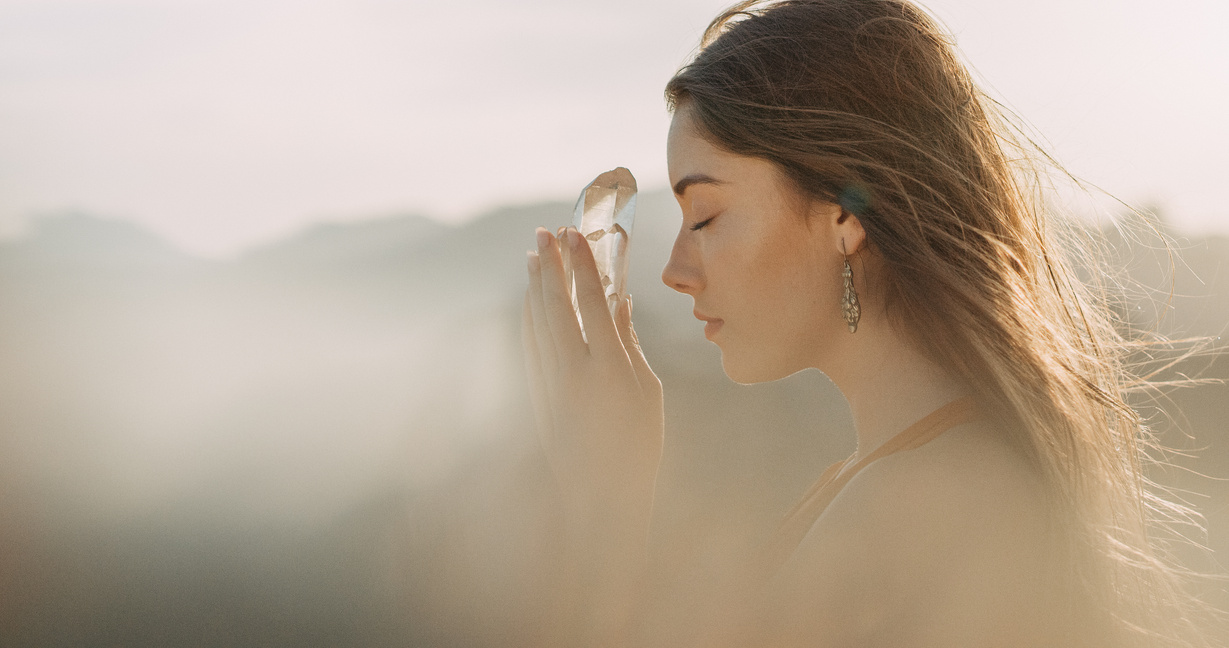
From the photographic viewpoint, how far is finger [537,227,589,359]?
5.52ft

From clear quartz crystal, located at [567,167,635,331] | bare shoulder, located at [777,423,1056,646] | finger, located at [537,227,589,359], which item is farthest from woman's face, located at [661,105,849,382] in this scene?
bare shoulder, located at [777,423,1056,646]

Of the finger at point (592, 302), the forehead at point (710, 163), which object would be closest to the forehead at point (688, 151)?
the forehead at point (710, 163)

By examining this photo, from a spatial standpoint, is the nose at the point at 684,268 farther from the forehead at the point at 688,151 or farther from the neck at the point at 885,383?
the neck at the point at 885,383

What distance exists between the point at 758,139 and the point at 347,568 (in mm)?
18379

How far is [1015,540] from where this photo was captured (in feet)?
4.76

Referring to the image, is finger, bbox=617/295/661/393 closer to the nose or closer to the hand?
the hand

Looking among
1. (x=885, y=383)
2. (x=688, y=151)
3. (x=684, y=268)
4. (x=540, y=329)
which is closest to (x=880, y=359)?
(x=885, y=383)

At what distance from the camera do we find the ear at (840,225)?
1740 mm

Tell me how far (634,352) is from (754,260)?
346 millimetres

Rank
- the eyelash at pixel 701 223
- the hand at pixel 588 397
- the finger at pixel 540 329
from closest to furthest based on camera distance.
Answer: the hand at pixel 588 397, the finger at pixel 540 329, the eyelash at pixel 701 223

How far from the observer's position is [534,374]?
1797 mm

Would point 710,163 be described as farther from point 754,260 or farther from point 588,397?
point 588,397

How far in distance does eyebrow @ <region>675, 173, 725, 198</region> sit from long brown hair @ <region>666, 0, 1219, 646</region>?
0.08 metres

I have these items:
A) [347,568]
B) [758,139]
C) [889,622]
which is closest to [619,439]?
[889,622]
